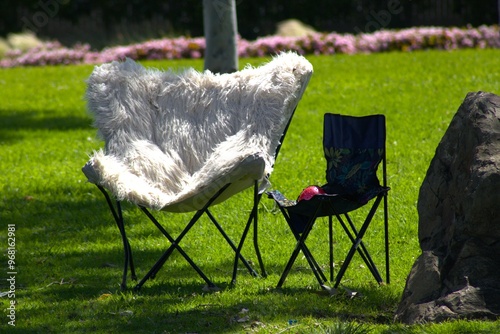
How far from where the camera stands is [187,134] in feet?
18.6

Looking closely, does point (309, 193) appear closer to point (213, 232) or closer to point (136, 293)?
point (136, 293)

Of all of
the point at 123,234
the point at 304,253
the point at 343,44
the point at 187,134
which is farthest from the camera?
the point at 343,44

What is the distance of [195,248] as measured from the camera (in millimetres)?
6258

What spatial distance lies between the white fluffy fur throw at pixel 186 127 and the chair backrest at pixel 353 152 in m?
0.33

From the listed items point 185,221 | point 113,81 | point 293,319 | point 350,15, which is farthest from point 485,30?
point 293,319

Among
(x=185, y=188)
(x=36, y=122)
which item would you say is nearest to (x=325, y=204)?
(x=185, y=188)

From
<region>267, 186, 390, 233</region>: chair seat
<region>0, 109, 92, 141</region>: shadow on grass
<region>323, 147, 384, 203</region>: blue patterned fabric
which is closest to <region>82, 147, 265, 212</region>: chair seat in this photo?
<region>267, 186, 390, 233</region>: chair seat

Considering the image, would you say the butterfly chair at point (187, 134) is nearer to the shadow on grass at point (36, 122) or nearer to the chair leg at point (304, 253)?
the chair leg at point (304, 253)

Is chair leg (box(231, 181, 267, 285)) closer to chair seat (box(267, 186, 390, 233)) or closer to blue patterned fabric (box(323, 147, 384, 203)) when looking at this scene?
chair seat (box(267, 186, 390, 233))

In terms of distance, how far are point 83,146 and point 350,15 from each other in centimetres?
1307

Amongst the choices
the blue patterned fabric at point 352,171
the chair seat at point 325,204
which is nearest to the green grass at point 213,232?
the chair seat at point 325,204

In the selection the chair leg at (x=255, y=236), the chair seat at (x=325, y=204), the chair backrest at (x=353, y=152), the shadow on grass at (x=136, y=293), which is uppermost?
the chair backrest at (x=353, y=152)

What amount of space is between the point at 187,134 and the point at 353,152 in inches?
47.4

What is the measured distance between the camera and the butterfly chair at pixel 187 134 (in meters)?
4.96
